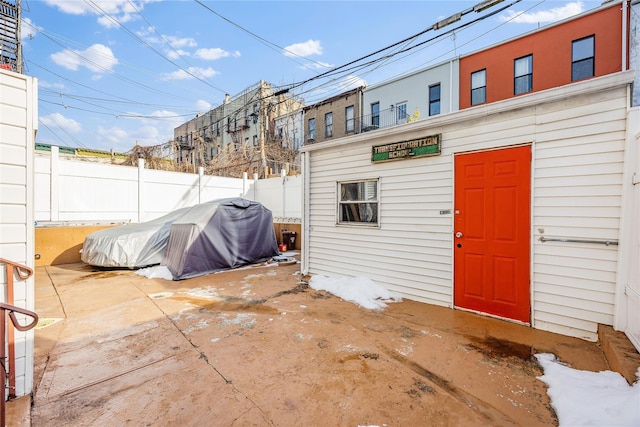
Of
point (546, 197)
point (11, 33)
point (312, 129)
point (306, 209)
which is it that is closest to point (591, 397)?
point (546, 197)

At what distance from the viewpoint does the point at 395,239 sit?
191 inches

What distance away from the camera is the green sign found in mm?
4348

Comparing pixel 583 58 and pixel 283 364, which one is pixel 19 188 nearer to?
pixel 283 364

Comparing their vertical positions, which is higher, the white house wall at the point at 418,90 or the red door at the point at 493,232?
the white house wall at the point at 418,90

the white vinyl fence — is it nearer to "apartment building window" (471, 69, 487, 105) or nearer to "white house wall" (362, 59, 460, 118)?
"white house wall" (362, 59, 460, 118)

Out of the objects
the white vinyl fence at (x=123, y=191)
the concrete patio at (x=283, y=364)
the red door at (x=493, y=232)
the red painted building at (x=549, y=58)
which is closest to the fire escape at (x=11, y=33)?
the white vinyl fence at (x=123, y=191)

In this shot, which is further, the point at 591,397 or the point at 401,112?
the point at 401,112

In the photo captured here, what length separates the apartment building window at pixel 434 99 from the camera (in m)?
12.7

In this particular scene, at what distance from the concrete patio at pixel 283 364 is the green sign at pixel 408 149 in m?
2.45

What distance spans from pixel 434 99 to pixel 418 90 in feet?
3.05

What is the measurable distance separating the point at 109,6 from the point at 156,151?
898 centimetres

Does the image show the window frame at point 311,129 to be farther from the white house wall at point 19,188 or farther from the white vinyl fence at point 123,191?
the white house wall at point 19,188

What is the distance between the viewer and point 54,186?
25.9 feet

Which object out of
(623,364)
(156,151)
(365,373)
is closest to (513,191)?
(623,364)
